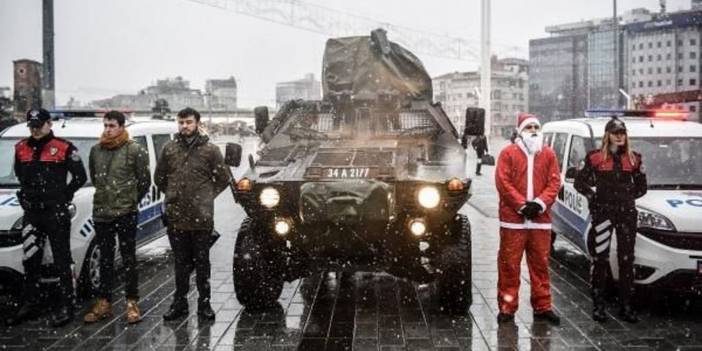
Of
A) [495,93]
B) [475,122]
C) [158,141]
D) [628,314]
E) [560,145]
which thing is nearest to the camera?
[628,314]

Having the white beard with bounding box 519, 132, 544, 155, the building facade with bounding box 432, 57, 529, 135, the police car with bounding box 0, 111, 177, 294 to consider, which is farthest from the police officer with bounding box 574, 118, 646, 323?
the building facade with bounding box 432, 57, 529, 135

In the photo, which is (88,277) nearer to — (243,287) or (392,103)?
(243,287)

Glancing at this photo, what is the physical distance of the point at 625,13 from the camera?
148m

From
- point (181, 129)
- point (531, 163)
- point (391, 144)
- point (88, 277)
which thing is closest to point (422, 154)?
point (391, 144)

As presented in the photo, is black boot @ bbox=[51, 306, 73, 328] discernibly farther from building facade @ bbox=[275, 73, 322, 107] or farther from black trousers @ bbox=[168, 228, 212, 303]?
building facade @ bbox=[275, 73, 322, 107]

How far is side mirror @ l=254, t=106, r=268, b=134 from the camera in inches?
336

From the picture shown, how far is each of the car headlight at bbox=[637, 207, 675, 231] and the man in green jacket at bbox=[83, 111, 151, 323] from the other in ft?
15.4

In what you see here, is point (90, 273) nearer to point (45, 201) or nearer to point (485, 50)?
point (45, 201)

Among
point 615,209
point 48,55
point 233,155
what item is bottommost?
point 615,209

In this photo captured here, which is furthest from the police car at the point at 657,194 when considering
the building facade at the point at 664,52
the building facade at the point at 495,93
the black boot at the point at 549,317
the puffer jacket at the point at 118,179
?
the building facade at the point at 495,93

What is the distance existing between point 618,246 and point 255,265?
335 centimetres

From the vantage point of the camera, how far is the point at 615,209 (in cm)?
630

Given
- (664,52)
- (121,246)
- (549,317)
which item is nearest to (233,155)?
(121,246)

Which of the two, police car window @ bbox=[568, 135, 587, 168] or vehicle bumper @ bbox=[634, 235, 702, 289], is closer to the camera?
vehicle bumper @ bbox=[634, 235, 702, 289]
